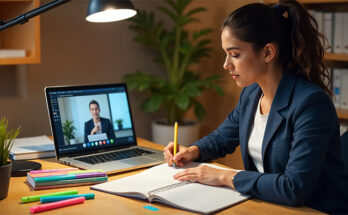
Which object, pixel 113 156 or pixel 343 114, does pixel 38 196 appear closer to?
pixel 113 156

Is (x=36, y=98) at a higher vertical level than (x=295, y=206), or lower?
higher

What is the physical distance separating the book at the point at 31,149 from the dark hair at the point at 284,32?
2.88 ft

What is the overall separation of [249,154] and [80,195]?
66cm

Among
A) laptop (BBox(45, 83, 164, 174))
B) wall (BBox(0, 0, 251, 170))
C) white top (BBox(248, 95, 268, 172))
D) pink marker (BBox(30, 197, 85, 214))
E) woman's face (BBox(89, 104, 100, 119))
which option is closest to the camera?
pink marker (BBox(30, 197, 85, 214))

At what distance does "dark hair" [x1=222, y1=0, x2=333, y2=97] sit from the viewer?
1559 mm

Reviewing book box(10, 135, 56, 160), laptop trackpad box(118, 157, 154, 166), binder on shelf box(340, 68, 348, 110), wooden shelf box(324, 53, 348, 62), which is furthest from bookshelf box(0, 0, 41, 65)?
binder on shelf box(340, 68, 348, 110)

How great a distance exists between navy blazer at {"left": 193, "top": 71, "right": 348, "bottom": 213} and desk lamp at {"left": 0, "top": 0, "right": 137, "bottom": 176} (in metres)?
0.59

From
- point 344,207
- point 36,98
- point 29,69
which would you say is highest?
point 29,69

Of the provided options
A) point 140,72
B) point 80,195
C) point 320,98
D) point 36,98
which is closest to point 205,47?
point 140,72

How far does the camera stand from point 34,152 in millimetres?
1878

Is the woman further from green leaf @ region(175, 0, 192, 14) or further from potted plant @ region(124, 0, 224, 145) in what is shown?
green leaf @ region(175, 0, 192, 14)

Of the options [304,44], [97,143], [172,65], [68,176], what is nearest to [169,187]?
[68,176]

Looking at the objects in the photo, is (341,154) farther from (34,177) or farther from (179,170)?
(34,177)

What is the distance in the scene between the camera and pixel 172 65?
10.1ft
